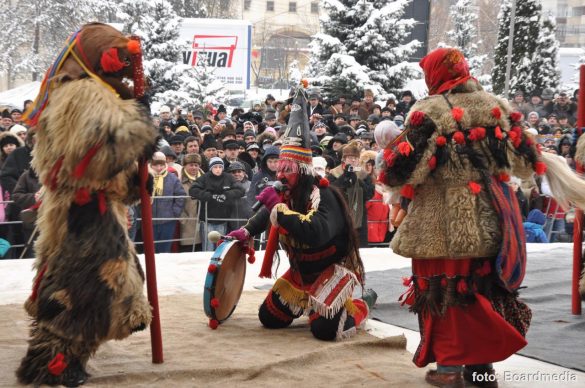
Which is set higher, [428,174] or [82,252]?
[428,174]

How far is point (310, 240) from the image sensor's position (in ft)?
19.4

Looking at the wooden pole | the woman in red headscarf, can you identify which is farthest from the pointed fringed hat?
the wooden pole

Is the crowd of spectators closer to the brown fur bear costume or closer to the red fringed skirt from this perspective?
the red fringed skirt

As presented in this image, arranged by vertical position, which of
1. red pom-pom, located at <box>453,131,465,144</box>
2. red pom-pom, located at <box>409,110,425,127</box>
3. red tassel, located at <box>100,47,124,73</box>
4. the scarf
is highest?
red tassel, located at <box>100,47,124,73</box>

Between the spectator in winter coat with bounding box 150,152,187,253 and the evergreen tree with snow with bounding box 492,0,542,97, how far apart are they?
15.2 meters

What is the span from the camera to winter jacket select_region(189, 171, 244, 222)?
33.3 feet

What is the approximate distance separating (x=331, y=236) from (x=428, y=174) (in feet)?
4.36

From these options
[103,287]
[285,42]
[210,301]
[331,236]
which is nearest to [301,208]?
[331,236]

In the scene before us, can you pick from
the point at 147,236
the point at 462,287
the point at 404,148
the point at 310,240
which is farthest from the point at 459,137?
the point at 147,236

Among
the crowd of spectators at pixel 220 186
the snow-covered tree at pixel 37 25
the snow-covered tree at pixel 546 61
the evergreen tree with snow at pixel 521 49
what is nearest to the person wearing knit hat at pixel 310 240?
the crowd of spectators at pixel 220 186

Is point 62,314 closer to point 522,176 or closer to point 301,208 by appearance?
point 301,208

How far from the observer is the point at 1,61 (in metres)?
29.9

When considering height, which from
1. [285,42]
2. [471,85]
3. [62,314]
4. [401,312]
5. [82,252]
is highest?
[285,42]

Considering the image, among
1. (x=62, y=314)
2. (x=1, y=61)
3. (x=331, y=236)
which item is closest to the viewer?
(x=62, y=314)
